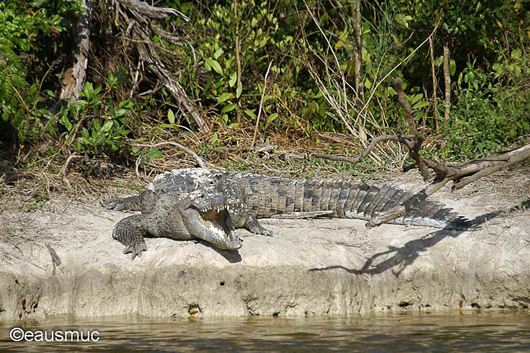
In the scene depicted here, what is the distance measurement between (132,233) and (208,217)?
0.65 meters

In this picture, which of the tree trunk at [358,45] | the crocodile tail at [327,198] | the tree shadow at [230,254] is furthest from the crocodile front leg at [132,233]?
the tree trunk at [358,45]

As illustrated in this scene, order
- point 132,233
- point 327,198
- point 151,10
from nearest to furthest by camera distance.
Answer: point 132,233 < point 327,198 < point 151,10

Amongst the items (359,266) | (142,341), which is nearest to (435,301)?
(359,266)

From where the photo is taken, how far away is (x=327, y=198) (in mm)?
7137

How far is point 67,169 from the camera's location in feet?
24.8

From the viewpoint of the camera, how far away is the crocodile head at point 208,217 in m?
5.88

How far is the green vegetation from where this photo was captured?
8.41 metres

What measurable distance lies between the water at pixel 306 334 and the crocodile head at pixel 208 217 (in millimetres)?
692

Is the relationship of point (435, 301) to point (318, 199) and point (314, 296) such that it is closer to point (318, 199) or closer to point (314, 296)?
point (314, 296)

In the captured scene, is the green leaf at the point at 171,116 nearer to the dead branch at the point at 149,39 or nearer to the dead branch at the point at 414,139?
the dead branch at the point at 149,39

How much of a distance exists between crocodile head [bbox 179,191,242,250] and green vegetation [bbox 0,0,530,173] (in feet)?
6.59

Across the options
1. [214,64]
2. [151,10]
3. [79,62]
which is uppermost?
[151,10]

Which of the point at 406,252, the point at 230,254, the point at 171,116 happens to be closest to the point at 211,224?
the point at 230,254

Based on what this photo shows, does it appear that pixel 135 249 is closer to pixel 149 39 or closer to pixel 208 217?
pixel 208 217
